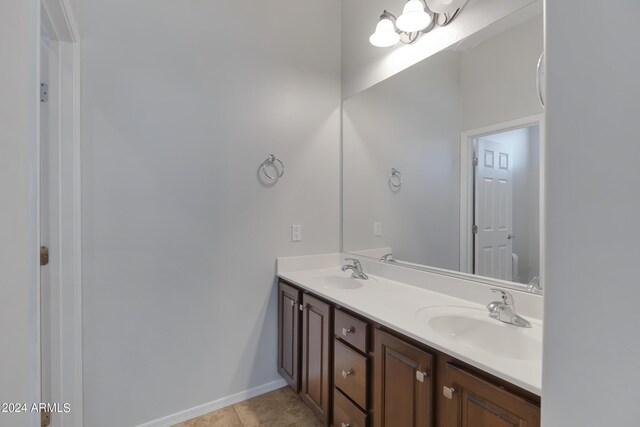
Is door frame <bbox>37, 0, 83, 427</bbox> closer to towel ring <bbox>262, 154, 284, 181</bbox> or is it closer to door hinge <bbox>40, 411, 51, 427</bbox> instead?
door hinge <bbox>40, 411, 51, 427</bbox>

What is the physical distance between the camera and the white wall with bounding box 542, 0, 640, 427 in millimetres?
429

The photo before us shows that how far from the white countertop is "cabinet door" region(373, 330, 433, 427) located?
73 mm

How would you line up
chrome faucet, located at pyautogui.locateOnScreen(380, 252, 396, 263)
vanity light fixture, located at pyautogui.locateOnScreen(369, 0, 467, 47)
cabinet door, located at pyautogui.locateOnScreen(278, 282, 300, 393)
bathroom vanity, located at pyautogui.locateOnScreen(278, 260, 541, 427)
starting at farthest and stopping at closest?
chrome faucet, located at pyautogui.locateOnScreen(380, 252, 396, 263)
cabinet door, located at pyautogui.locateOnScreen(278, 282, 300, 393)
vanity light fixture, located at pyautogui.locateOnScreen(369, 0, 467, 47)
bathroom vanity, located at pyautogui.locateOnScreen(278, 260, 541, 427)

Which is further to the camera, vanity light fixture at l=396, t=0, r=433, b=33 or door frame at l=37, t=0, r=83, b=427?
vanity light fixture at l=396, t=0, r=433, b=33

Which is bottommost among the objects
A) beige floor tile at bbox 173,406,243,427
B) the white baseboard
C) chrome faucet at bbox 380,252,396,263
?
beige floor tile at bbox 173,406,243,427

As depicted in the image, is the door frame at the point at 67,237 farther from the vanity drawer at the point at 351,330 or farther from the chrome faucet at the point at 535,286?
the chrome faucet at the point at 535,286

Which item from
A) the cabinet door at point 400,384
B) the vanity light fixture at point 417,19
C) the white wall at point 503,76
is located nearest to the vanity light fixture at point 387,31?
the vanity light fixture at point 417,19

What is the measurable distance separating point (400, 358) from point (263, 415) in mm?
1151

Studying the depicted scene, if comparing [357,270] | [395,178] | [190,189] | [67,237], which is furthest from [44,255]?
[395,178]

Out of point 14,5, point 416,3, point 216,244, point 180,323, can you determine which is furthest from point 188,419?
point 416,3

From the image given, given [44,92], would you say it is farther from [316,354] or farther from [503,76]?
[503,76]

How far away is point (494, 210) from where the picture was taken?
147 centimetres

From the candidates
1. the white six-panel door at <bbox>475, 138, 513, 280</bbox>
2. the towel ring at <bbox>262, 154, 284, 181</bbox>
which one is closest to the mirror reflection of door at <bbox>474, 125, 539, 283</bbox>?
the white six-panel door at <bbox>475, 138, 513, 280</bbox>

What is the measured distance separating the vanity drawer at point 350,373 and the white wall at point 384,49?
1637 millimetres
